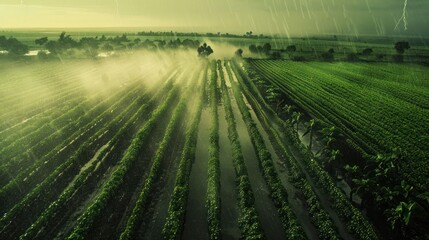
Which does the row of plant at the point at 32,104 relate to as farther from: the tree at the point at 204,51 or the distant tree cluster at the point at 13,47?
the tree at the point at 204,51

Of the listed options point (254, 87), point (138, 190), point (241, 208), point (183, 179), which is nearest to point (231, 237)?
point (241, 208)

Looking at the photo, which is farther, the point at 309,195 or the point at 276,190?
the point at 276,190

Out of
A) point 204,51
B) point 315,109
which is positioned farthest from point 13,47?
point 315,109

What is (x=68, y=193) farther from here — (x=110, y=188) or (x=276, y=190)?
(x=276, y=190)

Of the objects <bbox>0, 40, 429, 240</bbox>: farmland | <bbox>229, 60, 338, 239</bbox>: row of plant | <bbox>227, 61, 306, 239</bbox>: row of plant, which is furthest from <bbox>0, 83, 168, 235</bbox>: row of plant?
<bbox>229, 60, 338, 239</bbox>: row of plant

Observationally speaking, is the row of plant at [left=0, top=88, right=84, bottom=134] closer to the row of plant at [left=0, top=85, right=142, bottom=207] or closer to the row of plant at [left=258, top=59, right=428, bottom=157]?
the row of plant at [left=0, top=85, right=142, bottom=207]
